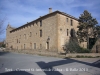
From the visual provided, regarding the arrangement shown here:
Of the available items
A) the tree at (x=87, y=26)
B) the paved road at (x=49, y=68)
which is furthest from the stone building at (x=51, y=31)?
the paved road at (x=49, y=68)

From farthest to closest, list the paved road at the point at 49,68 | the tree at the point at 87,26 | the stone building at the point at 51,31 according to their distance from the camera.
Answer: the stone building at the point at 51,31, the tree at the point at 87,26, the paved road at the point at 49,68

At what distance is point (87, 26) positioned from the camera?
25.2 meters

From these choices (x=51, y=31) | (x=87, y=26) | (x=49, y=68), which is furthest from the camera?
(x=51, y=31)

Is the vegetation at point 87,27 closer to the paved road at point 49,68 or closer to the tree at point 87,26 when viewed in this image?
the tree at point 87,26

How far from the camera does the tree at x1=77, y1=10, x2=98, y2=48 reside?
2495 centimetres

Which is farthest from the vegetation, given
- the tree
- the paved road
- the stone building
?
the paved road

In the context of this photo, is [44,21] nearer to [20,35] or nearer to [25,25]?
[25,25]

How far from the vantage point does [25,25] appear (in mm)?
38031

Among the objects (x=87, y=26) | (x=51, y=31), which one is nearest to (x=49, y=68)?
(x=51, y=31)

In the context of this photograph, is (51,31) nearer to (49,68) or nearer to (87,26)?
(87,26)

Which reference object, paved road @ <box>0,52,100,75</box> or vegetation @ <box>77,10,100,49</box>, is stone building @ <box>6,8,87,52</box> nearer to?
vegetation @ <box>77,10,100,49</box>

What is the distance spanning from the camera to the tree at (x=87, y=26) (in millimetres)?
24953

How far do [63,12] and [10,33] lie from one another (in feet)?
108

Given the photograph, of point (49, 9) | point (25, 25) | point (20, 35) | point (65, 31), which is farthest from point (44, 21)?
point (20, 35)
